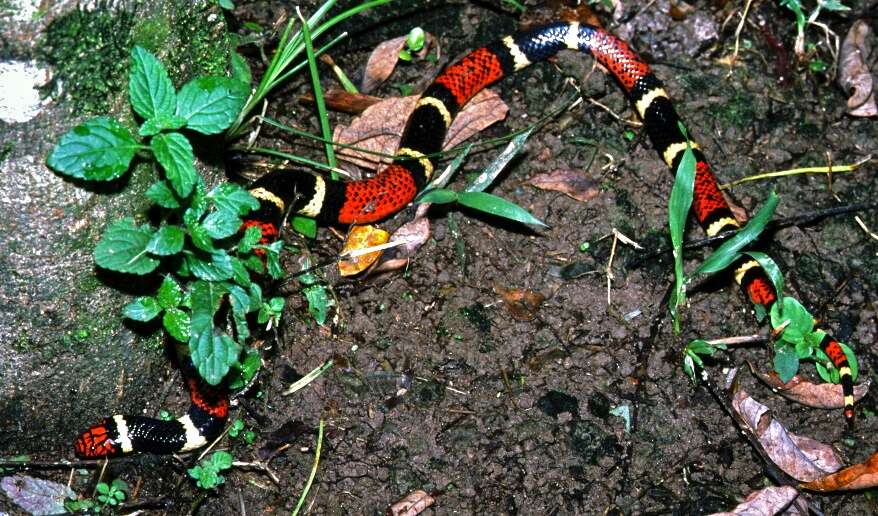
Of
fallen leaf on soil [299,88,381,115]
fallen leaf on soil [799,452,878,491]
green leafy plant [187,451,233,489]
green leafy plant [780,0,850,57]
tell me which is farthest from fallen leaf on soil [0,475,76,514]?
green leafy plant [780,0,850,57]

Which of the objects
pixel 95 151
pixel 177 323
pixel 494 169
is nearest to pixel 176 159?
pixel 95 151

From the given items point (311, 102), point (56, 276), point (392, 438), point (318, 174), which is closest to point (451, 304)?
point (392, 438)

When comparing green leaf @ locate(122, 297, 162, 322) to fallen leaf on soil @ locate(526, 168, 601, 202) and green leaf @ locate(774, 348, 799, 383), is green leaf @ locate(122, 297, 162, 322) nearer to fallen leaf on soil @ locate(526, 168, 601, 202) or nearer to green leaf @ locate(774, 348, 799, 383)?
→ fallen leaf on soil @ locate(526, 168, 601, 202)

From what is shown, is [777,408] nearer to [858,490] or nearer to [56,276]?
[858,490]

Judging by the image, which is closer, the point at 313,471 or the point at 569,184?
the point at 313,471

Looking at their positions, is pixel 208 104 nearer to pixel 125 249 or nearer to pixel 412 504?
pixel 125 249
